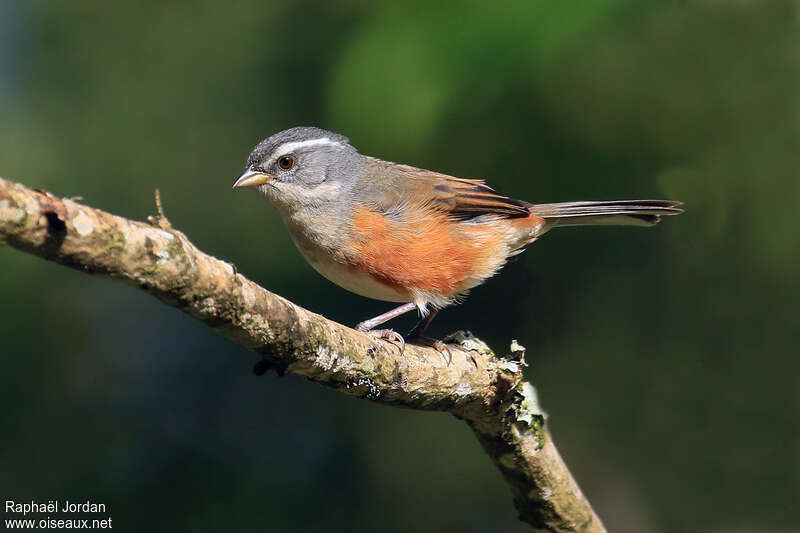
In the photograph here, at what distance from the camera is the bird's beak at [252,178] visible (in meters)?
5.57

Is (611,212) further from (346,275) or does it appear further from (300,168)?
(300,168)

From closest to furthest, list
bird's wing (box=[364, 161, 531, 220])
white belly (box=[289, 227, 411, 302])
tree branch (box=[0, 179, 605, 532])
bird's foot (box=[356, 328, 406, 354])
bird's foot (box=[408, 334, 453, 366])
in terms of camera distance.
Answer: tree branch (box=[0, 179, 605, 532])
bird's foot (box=[356, 328, 406, 354])
bird's foot (box=[408, 334, 453, 366])
white belly (box=[289, 227, 411, 302])
bird's wing (box=[364, 161, 531, 220])

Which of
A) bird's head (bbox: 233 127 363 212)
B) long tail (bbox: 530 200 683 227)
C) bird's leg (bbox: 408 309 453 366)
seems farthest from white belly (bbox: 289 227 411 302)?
long tail (bbox: 530 200 683 227)

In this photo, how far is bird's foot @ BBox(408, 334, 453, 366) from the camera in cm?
445

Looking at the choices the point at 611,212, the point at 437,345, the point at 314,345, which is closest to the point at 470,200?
the point at 611,212

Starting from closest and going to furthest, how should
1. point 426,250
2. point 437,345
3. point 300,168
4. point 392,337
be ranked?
point 392,337 < point 437,345 < point 426,250 < point 300,168

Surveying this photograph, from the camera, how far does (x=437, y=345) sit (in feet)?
15.3

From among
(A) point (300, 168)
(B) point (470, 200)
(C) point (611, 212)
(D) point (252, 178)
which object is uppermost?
(A) point (300, 168)

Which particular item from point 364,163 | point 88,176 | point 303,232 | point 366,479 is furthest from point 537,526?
point 88,176

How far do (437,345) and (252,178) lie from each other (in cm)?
193

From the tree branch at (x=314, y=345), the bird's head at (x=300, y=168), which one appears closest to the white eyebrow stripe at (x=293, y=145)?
the bird's head at (x=300, y=168)

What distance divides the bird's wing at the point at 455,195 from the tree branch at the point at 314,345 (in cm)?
120

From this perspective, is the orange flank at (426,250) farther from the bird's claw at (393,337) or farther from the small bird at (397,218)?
the bird's claw at (393,337)

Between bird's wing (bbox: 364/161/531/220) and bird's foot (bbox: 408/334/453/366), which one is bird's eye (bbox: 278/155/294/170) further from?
bird's foot (bbox: 408/334/453/366)
